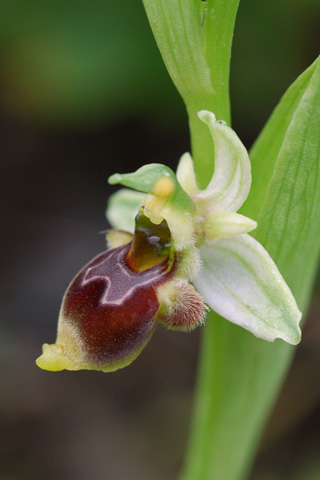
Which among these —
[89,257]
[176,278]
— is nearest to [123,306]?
[176,278]

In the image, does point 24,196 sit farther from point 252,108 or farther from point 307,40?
point 307,40

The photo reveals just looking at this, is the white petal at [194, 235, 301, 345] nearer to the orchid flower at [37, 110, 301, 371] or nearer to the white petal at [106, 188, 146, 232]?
the orchid flower at [37, 110, 301, 371]

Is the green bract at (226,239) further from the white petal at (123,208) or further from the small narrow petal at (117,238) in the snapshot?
the white petal at (123,208)

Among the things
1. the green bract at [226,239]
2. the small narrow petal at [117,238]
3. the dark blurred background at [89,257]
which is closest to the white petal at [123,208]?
the small narrow petal at [117,238]

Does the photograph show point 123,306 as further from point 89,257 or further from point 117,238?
point 89,257

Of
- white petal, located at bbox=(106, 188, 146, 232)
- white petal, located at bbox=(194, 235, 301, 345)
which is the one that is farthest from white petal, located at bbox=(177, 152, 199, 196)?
white petal, located at bbox=(106, 188, 146, 232)

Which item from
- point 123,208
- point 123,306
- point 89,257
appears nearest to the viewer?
point 123,306
